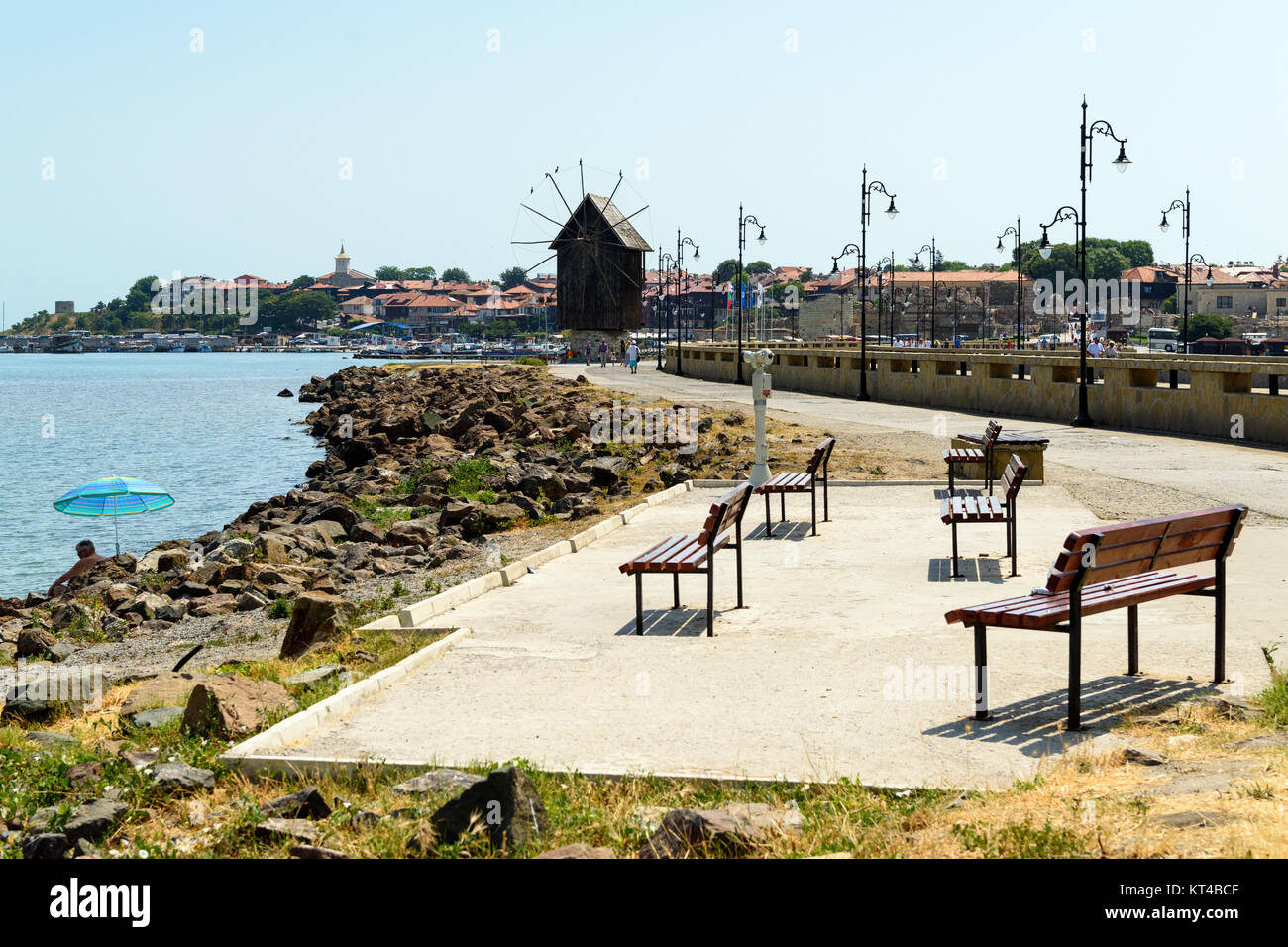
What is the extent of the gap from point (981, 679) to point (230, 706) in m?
4.00

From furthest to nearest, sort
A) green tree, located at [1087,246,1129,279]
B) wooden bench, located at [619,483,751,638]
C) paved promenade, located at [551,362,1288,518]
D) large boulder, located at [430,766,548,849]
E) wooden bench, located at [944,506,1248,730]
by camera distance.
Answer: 1. green tree, located at [1087,246,1129,279]
2. paved promenade, located at [551,362,1288,518]
3. wooden bench, located at [619,483,751,638]
4. wooden bench, located at [944,506,1248,730]
5. large boulder, located at [430,766,548,849]

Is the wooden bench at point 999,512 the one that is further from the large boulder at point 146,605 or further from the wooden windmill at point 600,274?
the wooden windmill at point 600,274

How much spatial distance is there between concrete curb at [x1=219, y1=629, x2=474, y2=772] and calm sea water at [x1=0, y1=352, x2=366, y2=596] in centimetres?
1792

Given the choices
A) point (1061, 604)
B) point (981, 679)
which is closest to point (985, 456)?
point (1061, 604)

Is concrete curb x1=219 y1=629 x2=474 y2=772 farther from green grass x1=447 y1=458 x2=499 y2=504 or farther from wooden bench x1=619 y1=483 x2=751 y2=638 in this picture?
green grass x1=447 y1=458 x2=499 y2=504

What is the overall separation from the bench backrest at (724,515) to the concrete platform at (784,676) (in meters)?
0.62

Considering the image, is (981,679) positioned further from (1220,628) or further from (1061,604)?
(1220,628)

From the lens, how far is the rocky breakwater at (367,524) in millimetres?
14141

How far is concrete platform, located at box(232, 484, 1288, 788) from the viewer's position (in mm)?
6375

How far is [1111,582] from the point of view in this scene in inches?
295

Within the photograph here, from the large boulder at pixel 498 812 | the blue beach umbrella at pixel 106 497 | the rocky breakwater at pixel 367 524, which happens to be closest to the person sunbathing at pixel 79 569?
the rocky breakwater at pixel 367 524

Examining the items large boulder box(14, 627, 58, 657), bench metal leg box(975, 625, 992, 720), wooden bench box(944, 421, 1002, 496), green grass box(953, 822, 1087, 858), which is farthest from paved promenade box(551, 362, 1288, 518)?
large boulder box(14, 627, 58, 657)

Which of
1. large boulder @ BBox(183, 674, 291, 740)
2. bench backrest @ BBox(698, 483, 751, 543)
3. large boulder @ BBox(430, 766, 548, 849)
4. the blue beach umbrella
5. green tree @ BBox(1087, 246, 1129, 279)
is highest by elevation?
green tree @ BBox(1087, 246, 1129, 279)
